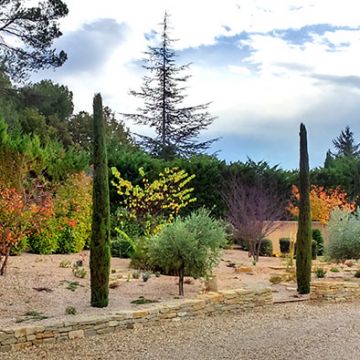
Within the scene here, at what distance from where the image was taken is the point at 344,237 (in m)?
14.0

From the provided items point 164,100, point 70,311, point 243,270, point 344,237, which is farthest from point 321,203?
point 164,100

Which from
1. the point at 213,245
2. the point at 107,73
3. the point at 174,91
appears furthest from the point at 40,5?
the point at 213,245

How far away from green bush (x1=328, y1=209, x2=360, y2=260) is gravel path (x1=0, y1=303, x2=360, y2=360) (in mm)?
5371

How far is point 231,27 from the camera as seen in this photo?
445 inches

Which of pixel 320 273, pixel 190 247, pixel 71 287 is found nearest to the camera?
pixel 190 247

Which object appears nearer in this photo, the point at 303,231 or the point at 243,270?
the point at 303,231

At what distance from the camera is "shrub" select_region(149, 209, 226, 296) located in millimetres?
9008

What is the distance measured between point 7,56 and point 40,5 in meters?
2.77

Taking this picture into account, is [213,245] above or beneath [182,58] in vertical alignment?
beneath

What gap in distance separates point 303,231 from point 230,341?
169 inches

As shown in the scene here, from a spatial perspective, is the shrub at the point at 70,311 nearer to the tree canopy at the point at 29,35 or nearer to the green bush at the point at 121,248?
the green bush at the point at 121,248

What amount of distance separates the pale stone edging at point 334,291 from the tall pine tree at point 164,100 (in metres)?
24.5

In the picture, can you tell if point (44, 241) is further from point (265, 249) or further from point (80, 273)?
point (265, 249)

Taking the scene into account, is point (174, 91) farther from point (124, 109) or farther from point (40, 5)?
point (40, 5)
